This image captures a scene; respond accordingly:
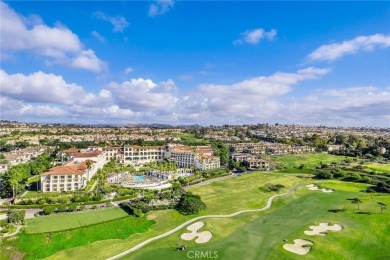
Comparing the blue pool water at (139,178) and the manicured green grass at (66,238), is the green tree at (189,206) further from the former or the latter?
the blue pool water at (139,178)

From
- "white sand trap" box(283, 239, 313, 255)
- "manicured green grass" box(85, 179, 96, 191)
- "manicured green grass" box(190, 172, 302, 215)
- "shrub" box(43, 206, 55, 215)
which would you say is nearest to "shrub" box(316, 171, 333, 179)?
"manicured green grass" box(190, 172, 302, 215)

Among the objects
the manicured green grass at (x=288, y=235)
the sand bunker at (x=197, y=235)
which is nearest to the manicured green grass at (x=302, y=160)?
the manicured green grass at (x=288, y=235)

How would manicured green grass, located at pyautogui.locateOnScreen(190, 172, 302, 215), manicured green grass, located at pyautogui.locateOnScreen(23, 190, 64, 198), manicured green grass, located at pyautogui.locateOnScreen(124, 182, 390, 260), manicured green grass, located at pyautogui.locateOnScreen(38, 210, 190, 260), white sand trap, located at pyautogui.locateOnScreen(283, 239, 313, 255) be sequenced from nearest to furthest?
1. manicured green grass, located at pyautogui.locateOnScreen(38, 210, 190, 260)
2. manicured green grass, located at pyautogui.locateOnScreen(124, 182, 390, 260)
3. white sand trap, located at pyautogui.locateOnScreen(283, 239, 313, 255)
4. manicured green grass, located at pyautogui.locateOnScreen(190, 172, 302, 215)
5. manicured green grass, located at pyautogui.locateOnScreen(23, 190, 64, 198)

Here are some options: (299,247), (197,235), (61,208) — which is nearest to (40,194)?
(61,208)

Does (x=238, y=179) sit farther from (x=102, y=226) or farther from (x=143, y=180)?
(x=102, y=226)

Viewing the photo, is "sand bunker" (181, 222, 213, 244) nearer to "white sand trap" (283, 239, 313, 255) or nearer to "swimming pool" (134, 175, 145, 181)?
"white sand trap" (283, 239, 313, 255)

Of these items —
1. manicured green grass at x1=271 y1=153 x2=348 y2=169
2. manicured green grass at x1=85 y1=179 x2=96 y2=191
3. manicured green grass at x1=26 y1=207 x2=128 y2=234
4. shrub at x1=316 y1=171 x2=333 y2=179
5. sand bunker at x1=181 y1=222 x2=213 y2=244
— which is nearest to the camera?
sand bunker at x1=181 y1=222 x2=213 y2=244
